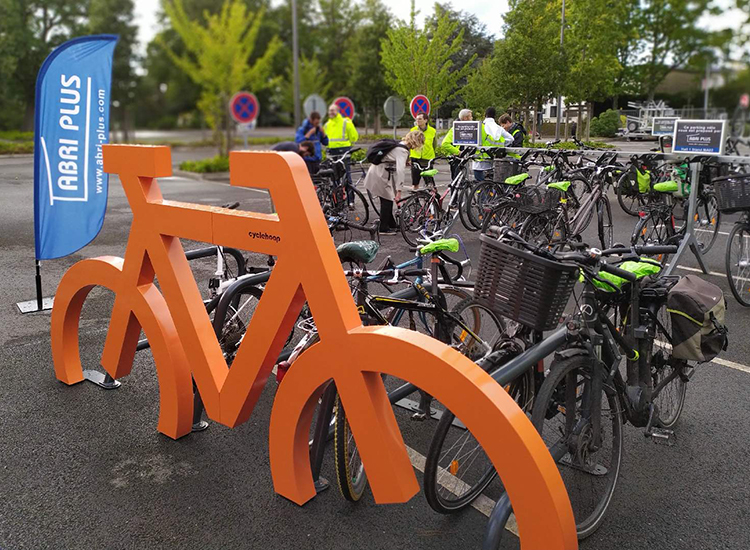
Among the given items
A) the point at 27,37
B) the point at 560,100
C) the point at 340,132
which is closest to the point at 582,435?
the point at 560,100

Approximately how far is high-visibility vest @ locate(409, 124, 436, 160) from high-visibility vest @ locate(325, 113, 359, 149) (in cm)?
231

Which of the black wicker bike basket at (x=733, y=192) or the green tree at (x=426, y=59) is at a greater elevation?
the green tree at (x=426, y=59)

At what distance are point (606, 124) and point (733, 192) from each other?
1208 millimetres

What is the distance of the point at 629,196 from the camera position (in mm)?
7199

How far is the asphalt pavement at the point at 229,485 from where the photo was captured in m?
2.63

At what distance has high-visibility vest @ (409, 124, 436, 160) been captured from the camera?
7.68 meters

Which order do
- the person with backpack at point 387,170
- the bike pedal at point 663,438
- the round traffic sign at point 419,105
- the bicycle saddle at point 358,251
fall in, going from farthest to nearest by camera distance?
the person with backpack at point 387,170
the round traffic sign at point 419,105
the bicycle saddle at point 358,251
the bike pedal at point 663,438

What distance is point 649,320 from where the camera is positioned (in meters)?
3.04

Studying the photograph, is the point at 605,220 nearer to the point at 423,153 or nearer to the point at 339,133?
the point at 423,153

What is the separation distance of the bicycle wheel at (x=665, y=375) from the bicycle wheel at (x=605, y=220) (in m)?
3.66

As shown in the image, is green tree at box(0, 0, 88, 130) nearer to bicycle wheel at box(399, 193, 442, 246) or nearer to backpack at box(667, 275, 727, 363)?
bicycle wheel at box(399, 193, 442, 246)

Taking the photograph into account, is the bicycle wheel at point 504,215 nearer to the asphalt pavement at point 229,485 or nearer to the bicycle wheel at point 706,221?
the bicycle wheel at point 706,221

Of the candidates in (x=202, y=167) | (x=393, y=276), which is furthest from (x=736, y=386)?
(x=202, y=167)

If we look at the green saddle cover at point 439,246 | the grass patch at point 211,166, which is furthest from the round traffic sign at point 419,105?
the grass patch at point 211,166
